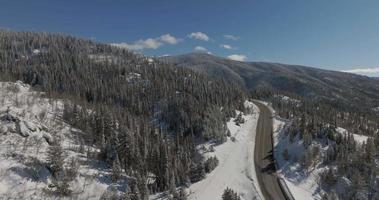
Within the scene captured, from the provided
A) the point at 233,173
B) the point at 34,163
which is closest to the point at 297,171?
the point at 233,173

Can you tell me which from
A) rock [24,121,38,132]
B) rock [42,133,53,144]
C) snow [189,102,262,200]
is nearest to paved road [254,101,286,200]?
snow [189,102,262,200]

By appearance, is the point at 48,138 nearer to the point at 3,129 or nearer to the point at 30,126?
the point at 30,126

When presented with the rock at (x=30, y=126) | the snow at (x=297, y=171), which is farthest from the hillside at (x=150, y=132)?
the snow at (x=297, y=171)

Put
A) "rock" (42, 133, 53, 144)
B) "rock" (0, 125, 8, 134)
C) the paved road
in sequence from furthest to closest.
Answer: "rock" (42, 133, 53, 144)
"rock" (0, 125, 8, 134)
the paved road

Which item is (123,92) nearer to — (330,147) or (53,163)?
(53,163)

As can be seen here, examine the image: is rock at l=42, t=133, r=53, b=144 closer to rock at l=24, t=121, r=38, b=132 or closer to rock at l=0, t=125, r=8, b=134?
rock at l=24, t=121, r=38, b=132

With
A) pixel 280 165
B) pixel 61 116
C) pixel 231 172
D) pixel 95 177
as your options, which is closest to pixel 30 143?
pixel 95 177

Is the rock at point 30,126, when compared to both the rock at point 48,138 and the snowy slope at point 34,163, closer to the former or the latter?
the snowy slope at point 34,163
